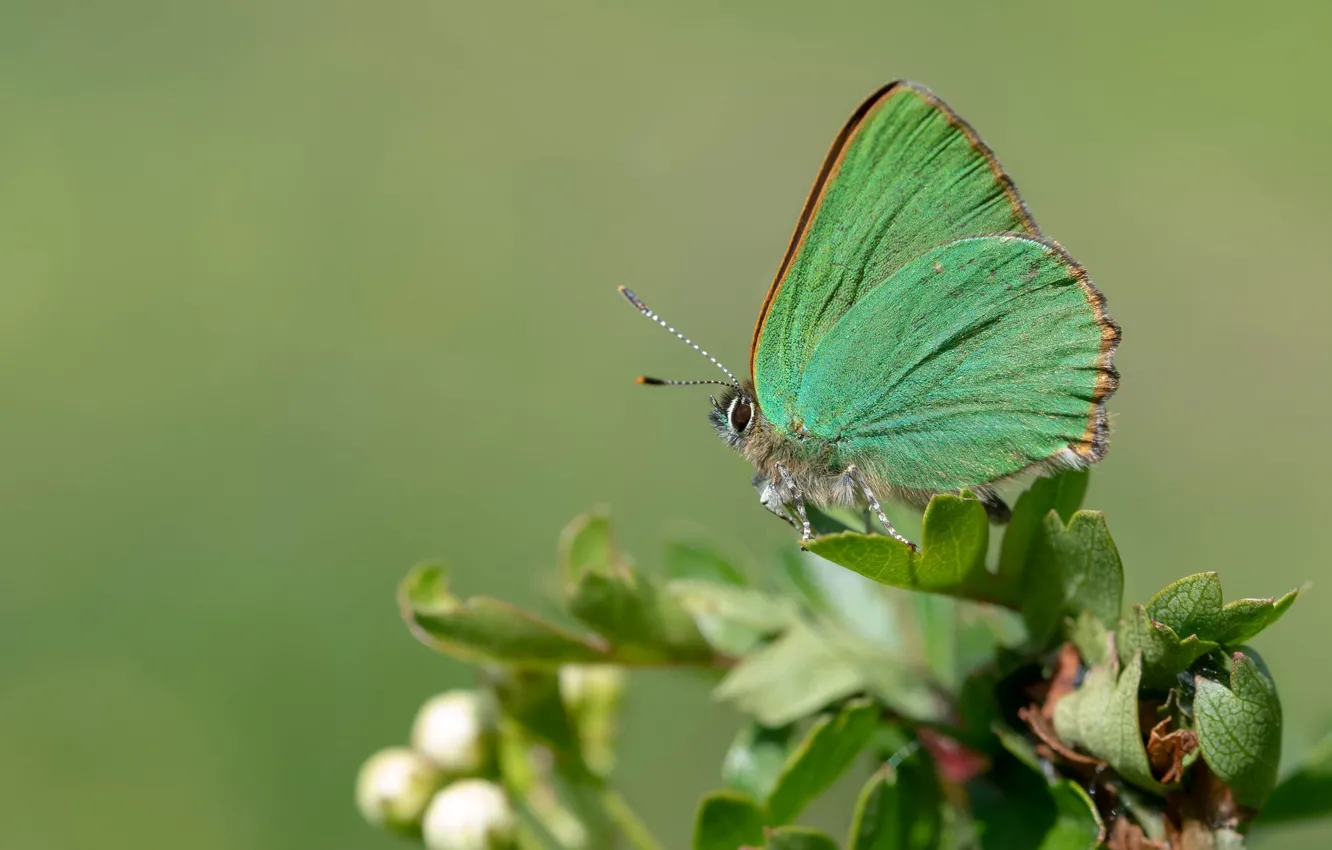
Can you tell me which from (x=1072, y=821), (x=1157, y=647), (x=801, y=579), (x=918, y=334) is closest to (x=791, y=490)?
(x=801, y=579)

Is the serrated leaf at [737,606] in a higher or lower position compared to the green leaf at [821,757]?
higher

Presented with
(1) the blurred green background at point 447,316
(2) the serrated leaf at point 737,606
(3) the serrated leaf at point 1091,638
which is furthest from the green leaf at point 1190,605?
(1) the blurred green background at point 447,316

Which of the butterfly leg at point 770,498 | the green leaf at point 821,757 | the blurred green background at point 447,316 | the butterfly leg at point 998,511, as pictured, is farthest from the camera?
the blurred green background at point 447,316

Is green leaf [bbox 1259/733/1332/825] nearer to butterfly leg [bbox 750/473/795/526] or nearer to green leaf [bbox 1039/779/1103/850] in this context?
green leaf [bbox 1039/779/1103/850]

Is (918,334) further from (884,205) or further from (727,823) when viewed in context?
(727,823)

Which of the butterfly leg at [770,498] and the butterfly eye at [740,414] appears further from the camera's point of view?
the butterfly eye at [740,414]

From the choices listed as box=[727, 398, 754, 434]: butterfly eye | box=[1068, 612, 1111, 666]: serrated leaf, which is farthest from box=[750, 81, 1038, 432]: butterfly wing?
box=[1068, 612, 1111, 666]: serrated leaf

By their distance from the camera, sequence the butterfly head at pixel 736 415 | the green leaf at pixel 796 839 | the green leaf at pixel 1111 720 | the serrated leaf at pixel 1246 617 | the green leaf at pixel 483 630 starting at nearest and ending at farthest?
the serrated leaf at pixel 1246 617 → the green leaf at pixel 1111 720 → the green leaf at pixel 796 839 → the green leaf at pixel 483 630 → the butterfly head at pixel 736 415

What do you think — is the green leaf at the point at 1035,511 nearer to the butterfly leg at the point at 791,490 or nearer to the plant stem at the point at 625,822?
the butterfly leg at the point at 791,490
